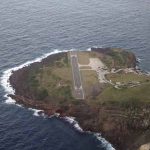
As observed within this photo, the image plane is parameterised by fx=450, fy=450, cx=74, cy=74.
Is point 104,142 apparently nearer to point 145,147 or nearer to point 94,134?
point 94,134

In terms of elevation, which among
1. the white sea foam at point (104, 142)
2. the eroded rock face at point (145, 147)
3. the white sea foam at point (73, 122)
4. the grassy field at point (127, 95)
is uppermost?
the grassy field at point (127, 95)

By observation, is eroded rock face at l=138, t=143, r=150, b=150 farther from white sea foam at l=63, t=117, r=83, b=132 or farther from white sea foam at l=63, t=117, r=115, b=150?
white sea foam at l=63, t=117, r=83, b=132

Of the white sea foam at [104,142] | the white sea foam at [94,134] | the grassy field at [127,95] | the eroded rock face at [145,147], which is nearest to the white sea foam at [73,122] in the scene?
the white sea foam at [94,134]

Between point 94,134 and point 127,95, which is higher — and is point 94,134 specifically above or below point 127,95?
below

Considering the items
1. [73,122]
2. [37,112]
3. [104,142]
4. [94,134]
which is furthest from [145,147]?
[37,112]

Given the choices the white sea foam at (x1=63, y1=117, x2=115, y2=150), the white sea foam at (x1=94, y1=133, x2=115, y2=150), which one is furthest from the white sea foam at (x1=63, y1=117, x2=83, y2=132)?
the white sea foam at (x1=94, y1=133, x2=115, y2=150)

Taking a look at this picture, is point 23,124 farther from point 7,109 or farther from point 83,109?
point 83,109

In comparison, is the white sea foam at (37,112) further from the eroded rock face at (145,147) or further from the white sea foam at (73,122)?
the eroded rock face at (145,147)

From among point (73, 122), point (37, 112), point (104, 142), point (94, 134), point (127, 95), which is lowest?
point (104, 142)

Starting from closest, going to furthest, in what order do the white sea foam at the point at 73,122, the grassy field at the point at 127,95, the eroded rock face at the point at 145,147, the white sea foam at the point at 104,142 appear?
the eroded rock face at the point at 145,147 < the white sea foam at the point at 104,142 < the white sea foam at the point at 73,122 < the grassy field at the point at 127,95

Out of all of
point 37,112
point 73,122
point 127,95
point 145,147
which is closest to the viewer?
point 145,147

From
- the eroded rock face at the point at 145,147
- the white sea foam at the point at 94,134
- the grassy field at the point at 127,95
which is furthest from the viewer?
the grassy field at the point at 127,95

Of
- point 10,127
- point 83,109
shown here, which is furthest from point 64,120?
point 10,127
